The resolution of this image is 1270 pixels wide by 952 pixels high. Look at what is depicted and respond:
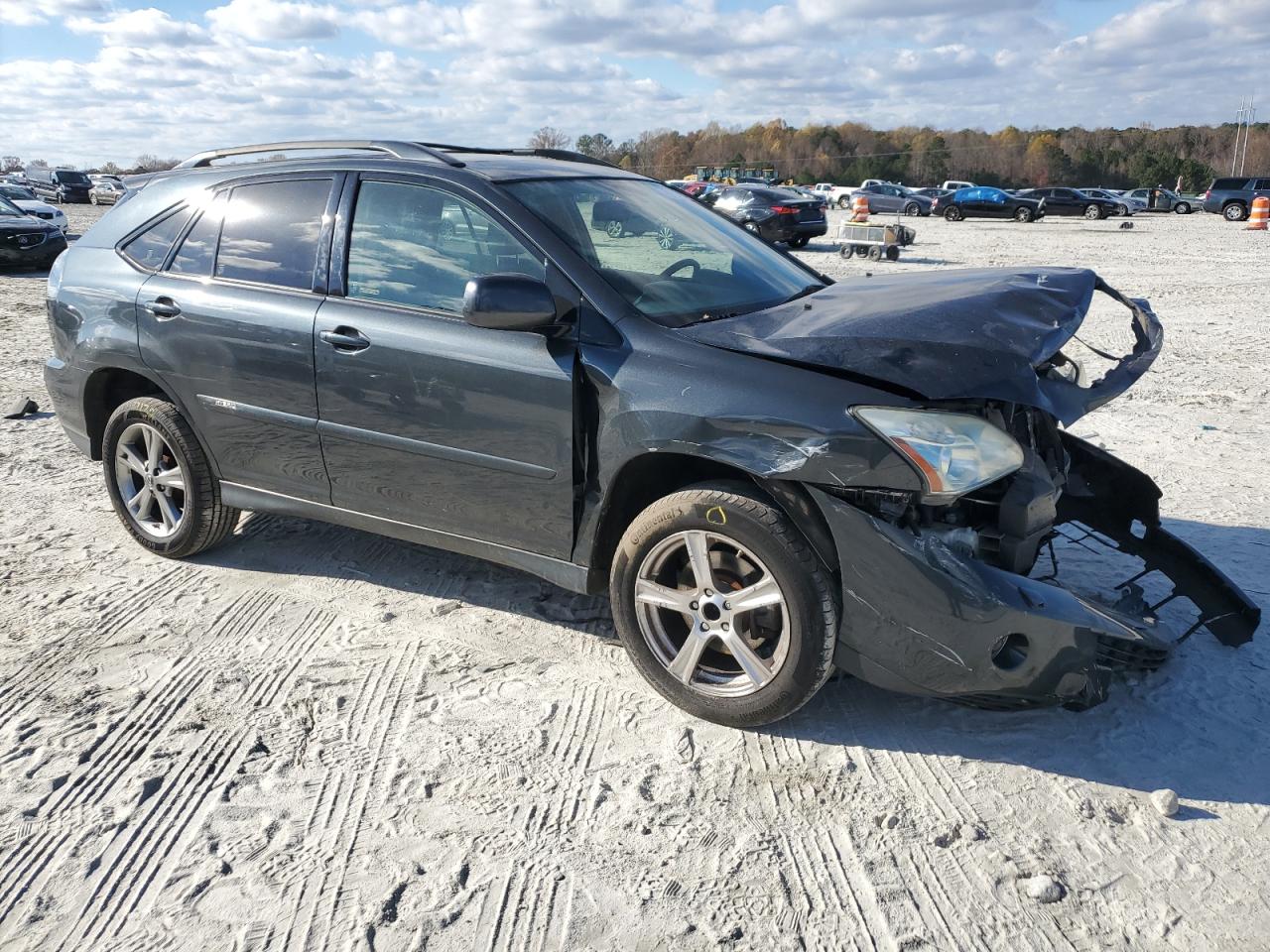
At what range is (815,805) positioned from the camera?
2.91 meters

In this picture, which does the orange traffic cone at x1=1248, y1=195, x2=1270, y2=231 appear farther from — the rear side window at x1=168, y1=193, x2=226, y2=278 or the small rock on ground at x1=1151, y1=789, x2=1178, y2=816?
the rear side window at x1=168, y1=193, x2=226, y2=278

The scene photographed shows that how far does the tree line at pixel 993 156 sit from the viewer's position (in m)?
73.8

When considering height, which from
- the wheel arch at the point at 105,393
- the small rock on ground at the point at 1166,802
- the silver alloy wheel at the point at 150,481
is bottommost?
the small rock on ground at the point at 1166,802

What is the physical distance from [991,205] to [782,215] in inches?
775

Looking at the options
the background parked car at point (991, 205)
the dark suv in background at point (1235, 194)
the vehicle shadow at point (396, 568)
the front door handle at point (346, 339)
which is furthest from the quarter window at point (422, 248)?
the dark suv in background at point (1235, 194)

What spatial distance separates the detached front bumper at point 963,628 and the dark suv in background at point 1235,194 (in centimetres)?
4062

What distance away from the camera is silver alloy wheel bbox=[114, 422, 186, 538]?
459cm

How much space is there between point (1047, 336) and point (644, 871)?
2047 mm

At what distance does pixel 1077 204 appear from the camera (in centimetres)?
4084

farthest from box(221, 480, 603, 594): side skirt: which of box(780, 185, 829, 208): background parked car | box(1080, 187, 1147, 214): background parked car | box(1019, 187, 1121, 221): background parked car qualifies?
box(1080, 187, 1147, 214): background parked car

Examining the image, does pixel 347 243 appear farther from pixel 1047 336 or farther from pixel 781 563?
pixel 1047 336

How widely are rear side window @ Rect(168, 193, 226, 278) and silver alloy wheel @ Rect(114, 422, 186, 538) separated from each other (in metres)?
0.77

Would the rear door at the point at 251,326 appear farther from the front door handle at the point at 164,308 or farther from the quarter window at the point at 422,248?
the quarter window at the point at 422,248

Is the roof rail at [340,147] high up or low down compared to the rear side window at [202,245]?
up
